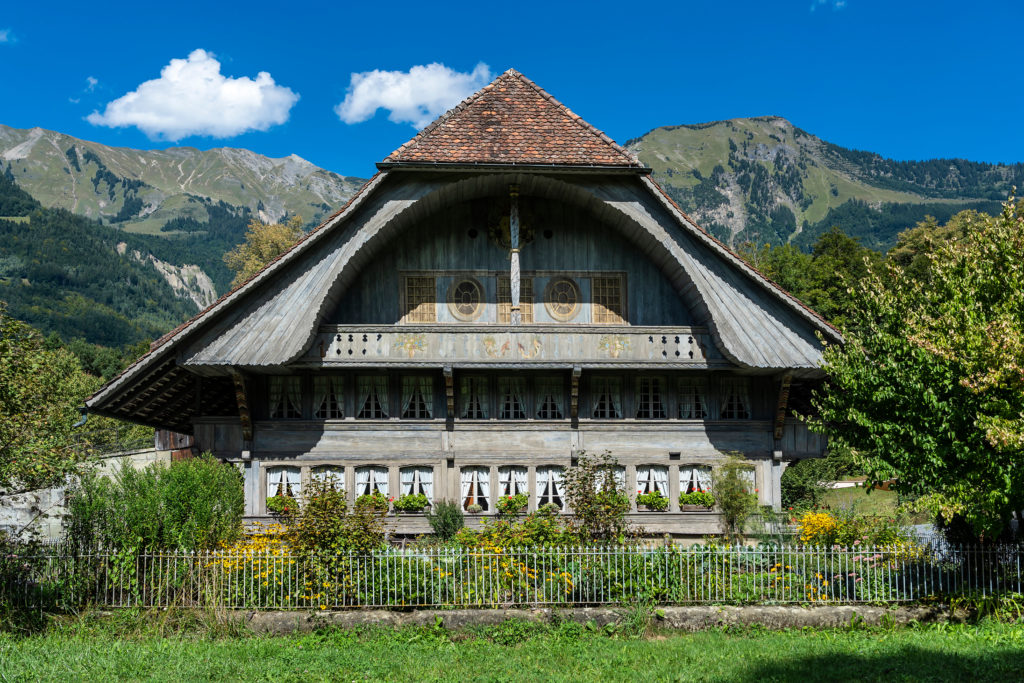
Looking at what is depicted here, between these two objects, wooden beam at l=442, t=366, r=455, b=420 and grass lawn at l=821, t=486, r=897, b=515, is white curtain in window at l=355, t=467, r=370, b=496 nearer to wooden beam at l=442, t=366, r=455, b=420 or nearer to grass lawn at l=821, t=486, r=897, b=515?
wooden beam at l=442, t=366, r=455, b=420

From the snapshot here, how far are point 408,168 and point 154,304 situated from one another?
168725mm

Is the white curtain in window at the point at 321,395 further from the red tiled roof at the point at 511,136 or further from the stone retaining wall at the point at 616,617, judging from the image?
the stone retaining wall at the point at 616,617

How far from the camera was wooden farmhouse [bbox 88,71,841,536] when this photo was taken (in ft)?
71.3

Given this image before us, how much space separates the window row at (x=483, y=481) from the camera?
75.2 feet

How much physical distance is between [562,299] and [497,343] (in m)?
3.14

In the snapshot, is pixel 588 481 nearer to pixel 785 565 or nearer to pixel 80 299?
pixel 785 565

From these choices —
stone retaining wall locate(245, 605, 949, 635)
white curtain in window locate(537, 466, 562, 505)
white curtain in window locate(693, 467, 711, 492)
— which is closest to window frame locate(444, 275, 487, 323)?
white curtain in window locate(537, 466, 562, 505)

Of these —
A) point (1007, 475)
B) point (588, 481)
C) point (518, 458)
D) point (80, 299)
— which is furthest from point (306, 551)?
point (80, 299)

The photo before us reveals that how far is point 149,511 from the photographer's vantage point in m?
16.1

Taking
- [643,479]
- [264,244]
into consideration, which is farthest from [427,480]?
[264,244]

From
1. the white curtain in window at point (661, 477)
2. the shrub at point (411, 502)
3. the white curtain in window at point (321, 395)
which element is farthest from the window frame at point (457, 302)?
the white curtain in window at point (661, 477)

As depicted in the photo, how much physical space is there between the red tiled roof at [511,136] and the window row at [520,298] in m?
3.80

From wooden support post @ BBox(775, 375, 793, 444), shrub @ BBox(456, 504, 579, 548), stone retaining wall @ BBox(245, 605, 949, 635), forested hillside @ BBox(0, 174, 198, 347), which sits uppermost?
forested hillside @ BBox(0, 174, 198, 347)

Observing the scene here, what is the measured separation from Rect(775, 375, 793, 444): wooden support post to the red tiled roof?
6.90 meters
